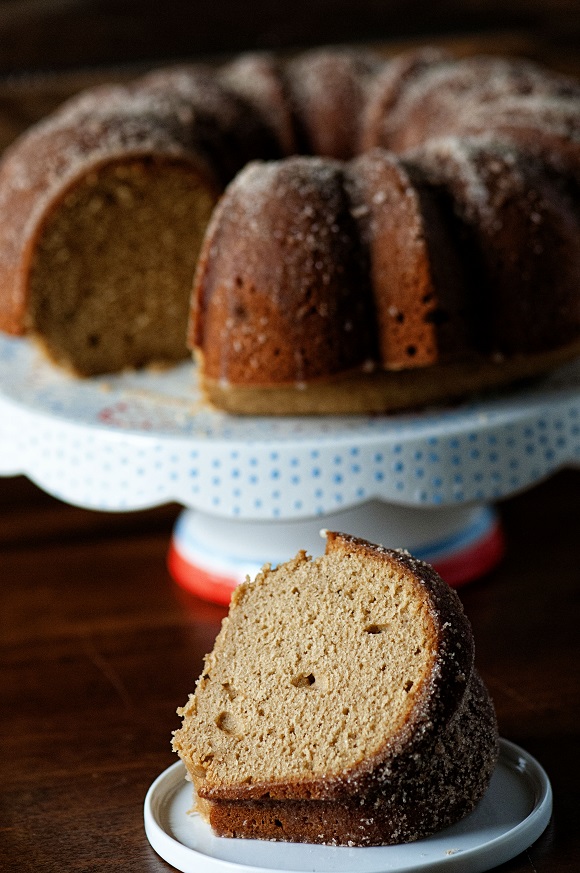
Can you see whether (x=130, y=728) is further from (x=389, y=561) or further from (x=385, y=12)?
(x=385, y=12)

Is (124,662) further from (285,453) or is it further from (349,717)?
(349,717)

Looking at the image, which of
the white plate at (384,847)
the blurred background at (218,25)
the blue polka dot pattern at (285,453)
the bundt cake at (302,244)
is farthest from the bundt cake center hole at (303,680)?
the blurred background at (218,25)

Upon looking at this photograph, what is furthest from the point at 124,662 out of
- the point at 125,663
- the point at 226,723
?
the point at 226,723

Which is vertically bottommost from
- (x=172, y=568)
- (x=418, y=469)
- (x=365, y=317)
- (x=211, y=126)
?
(x=172, y=568)

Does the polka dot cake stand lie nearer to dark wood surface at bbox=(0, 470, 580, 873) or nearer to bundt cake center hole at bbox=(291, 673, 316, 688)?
dark wood surface at bbox=(0, 470, 580, 873)

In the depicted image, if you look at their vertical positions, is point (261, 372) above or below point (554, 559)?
above

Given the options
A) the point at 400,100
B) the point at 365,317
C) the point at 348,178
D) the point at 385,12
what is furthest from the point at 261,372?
the point at 385,12

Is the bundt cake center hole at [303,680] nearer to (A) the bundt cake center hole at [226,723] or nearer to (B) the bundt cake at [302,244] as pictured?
(A) the bundt cake center hole at [226,723]
